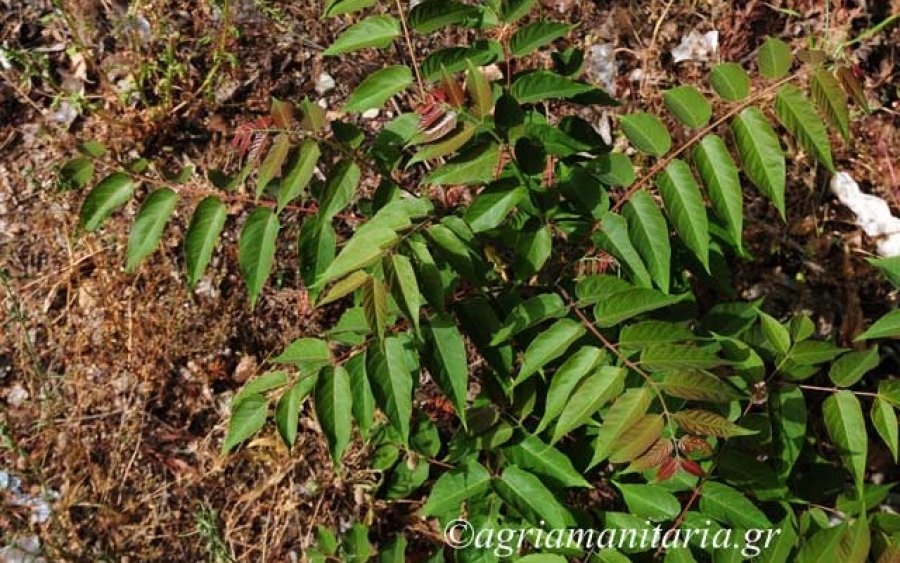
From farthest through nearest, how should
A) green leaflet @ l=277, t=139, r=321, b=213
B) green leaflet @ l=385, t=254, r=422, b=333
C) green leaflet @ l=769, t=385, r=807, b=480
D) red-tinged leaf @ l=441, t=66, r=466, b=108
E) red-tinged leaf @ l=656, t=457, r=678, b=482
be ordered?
green leaflet @ l=769, t=385, r=807, b=480
green leaflet @ l=277, t=139, r=321, b=213
red-tinged leaf @ l=441, t=66, r=466, b=108
red-tinged leaf @ l=656, t=457, r=678, b=482
green leaflet @ l=385, t=254, r=422, b=333

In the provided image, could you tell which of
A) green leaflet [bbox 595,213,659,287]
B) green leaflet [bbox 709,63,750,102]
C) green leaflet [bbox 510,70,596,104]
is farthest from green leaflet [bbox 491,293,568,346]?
green leaflet [bbox 709,63,750,102]

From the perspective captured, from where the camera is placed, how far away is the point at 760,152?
191cm

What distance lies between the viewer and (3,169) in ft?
11.5

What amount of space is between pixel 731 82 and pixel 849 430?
2.91 feet

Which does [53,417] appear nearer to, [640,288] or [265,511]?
[265,511]

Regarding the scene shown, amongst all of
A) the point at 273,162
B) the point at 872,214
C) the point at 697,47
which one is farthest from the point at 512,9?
the point at 872,214

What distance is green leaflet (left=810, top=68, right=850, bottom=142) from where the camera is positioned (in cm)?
185

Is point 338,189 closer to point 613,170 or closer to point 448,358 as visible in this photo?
point 448,358

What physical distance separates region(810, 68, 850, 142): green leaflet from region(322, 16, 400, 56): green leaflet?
1.09 meters

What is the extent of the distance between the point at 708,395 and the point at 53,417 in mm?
2468

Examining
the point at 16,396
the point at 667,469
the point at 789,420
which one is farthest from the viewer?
the point at 16,396

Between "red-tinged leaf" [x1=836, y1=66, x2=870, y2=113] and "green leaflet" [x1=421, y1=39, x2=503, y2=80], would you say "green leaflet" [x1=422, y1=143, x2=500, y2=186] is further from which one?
"red-tinged leaf" [x1=836, y1=66, x2=870, y2=113]

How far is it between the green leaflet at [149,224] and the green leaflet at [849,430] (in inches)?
70.5

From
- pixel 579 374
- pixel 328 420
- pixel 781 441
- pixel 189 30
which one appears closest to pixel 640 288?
pixel 579 374
